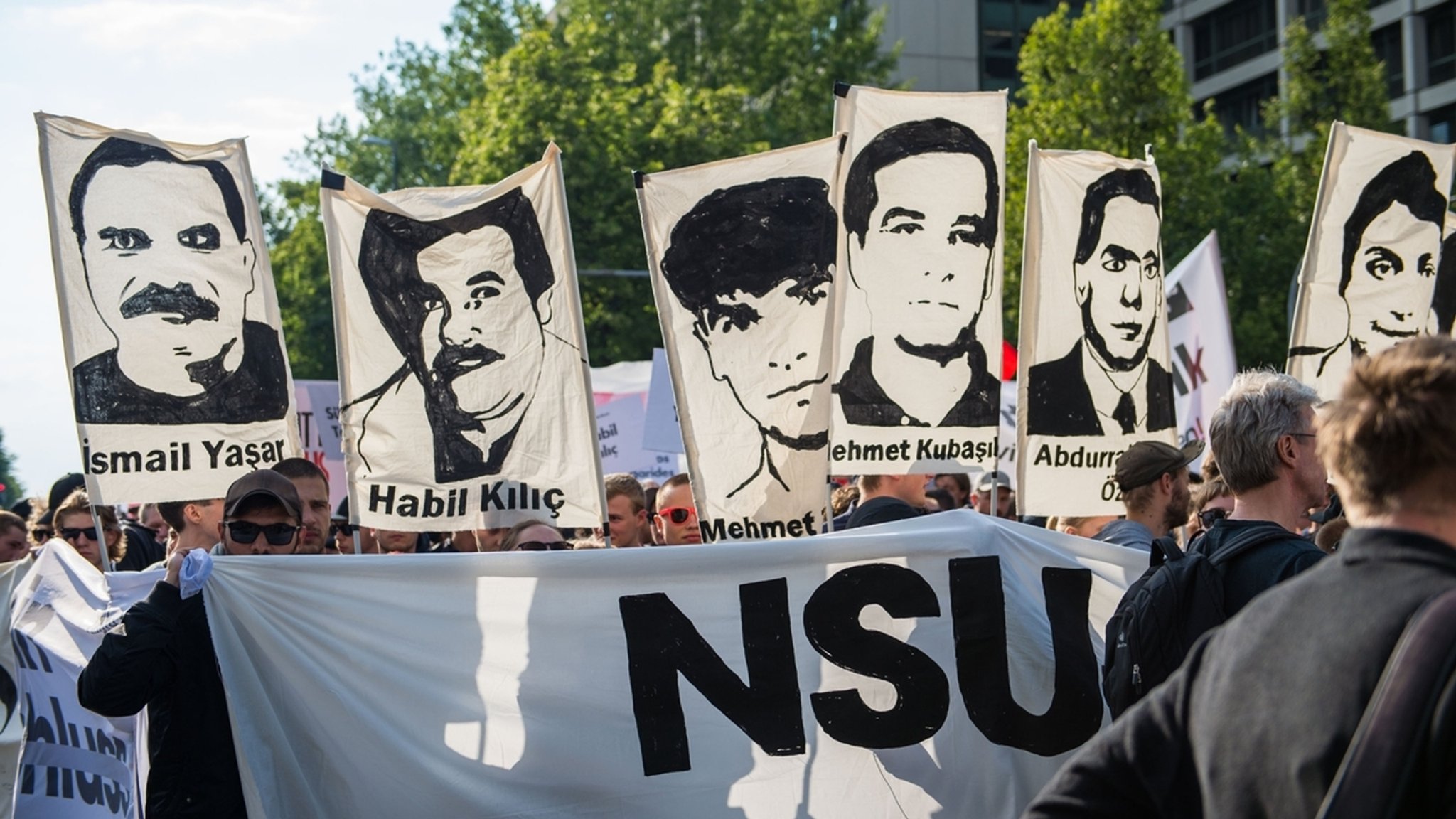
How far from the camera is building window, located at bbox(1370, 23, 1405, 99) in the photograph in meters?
38.9

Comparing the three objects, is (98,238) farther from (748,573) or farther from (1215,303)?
(1215,303)

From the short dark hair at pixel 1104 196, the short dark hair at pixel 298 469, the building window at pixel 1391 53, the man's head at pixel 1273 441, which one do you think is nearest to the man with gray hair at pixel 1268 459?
the man's head at pixel 1273 441

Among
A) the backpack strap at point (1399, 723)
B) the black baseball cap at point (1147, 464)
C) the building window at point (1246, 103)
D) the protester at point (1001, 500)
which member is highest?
the building window at point (1246, 103)

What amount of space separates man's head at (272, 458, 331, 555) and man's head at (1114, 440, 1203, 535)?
10.2ft

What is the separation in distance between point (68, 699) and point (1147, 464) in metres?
4.18

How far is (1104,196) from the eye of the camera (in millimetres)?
8008

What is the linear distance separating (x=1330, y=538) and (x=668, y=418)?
7309 millimetres

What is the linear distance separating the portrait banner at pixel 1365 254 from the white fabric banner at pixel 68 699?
6.32 meters

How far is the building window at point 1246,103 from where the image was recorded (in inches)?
1688

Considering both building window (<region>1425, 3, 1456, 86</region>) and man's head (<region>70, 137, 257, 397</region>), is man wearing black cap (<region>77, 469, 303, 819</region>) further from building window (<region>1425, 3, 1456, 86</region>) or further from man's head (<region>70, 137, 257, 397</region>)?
building window (<region>1425, 3, 1456, 86</region>)

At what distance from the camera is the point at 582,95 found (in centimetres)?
2997

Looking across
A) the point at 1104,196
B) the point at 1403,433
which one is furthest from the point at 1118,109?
the point at 1403,433

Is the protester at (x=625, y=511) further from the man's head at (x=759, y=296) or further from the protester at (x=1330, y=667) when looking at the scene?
the protester at (x=1330, y=667)

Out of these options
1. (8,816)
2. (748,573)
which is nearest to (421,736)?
(748,573)
